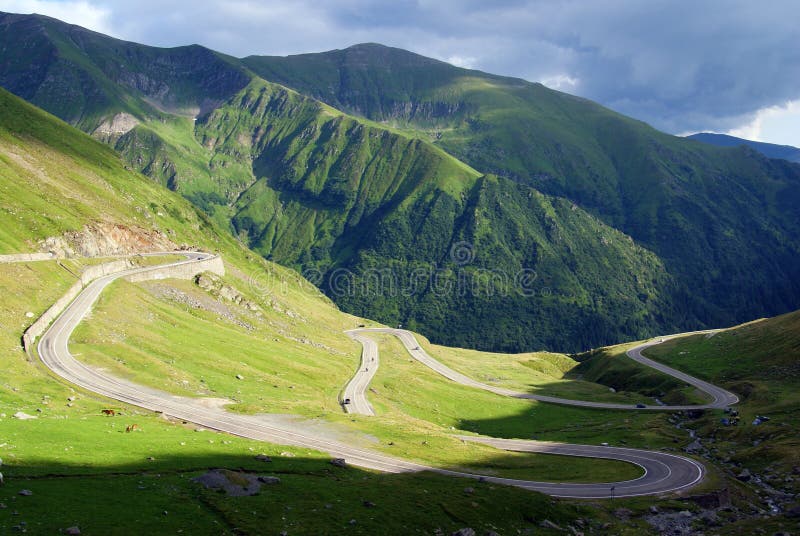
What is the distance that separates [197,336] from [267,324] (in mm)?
52236

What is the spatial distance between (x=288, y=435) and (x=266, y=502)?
34.9m

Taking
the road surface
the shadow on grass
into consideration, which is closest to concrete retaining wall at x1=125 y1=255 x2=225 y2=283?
the road surface

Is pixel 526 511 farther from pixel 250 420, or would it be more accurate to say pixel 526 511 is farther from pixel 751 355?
pixel 751 355

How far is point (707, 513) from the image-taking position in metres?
79.6

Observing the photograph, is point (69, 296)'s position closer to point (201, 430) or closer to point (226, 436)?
point (201, 430)

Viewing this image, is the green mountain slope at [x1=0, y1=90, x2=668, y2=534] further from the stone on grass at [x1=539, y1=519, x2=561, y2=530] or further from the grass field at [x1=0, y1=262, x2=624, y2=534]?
the stone on grass at [x1=539, y1=519, x2=561, y2=530]

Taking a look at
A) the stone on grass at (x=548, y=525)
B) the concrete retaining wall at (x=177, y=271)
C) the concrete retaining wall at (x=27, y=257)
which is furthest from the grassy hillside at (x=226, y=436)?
the concrete retaining wall at (x=177, y=271)

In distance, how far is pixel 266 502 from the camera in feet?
178

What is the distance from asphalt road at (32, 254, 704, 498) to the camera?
84375mm

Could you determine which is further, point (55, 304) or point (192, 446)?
point (55, 304)

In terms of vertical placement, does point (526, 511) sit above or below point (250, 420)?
above

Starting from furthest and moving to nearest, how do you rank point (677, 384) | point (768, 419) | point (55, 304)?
point (677, 384), point (768, 419), point (55, 304)

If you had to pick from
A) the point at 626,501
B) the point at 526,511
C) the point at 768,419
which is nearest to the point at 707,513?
the point at 626,501

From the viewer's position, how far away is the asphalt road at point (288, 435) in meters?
84.4
